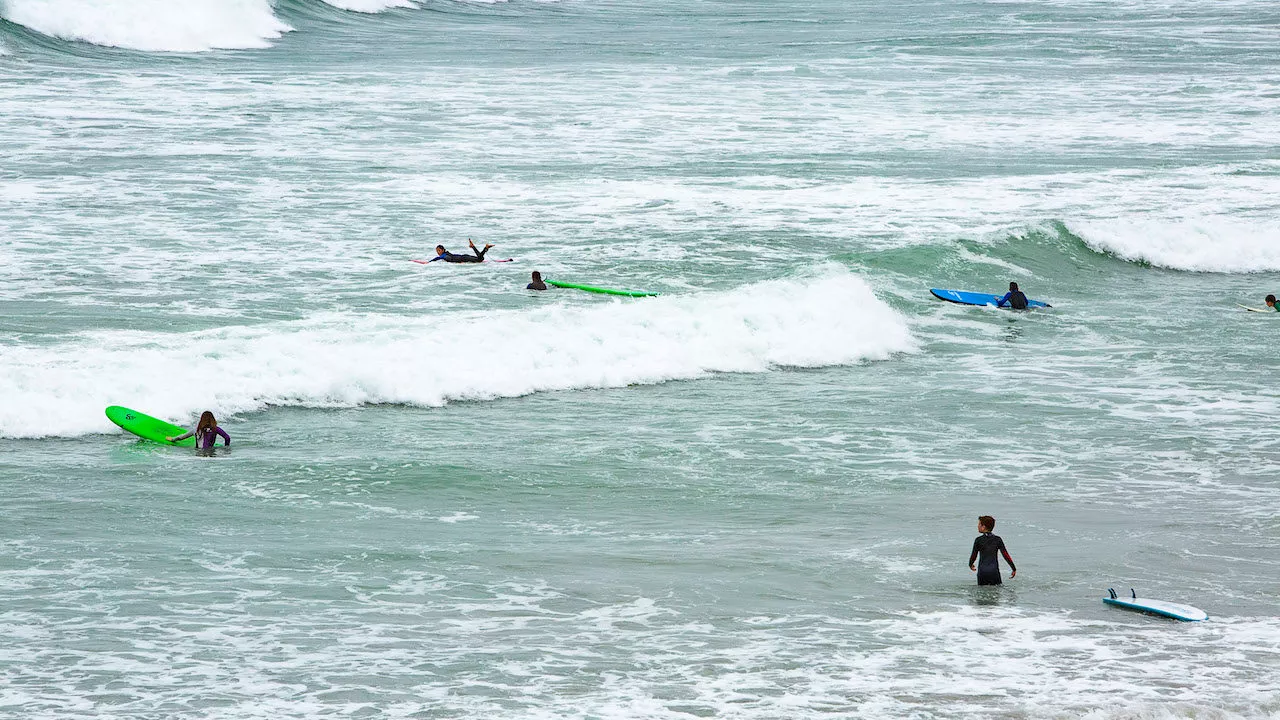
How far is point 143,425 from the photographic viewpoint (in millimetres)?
18266

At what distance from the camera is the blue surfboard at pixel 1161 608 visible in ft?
40.3

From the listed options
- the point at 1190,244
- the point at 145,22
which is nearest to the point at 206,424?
the point at 1190,244

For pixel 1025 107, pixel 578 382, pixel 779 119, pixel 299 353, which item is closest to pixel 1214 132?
pixel 1025 107

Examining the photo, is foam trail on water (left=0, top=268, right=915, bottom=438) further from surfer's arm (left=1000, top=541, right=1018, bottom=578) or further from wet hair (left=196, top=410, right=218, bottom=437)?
surfer's arm (left=1000, top=541, right=1018, bottom=578)

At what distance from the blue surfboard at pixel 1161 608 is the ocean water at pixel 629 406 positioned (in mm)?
169

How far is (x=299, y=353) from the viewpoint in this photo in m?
20.8

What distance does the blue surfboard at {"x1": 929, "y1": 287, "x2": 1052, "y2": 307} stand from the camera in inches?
1036

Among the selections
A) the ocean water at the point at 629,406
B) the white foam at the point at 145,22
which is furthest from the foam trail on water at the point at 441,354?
the white foam at the point at 145,22

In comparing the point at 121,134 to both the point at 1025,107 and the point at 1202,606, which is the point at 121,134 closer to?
the point at 1025,107

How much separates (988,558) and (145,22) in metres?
52.0

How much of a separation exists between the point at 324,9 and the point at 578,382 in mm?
54374

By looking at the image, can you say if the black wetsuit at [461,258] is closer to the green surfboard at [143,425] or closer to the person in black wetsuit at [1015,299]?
the person in black wetsuit at [1015,299]

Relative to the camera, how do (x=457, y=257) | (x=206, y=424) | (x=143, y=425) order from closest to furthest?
(x=206, y=424)
(x=143, y=425)
(x=457, y=257)

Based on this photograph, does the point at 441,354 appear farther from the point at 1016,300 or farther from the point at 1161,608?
the point at 1161,608
